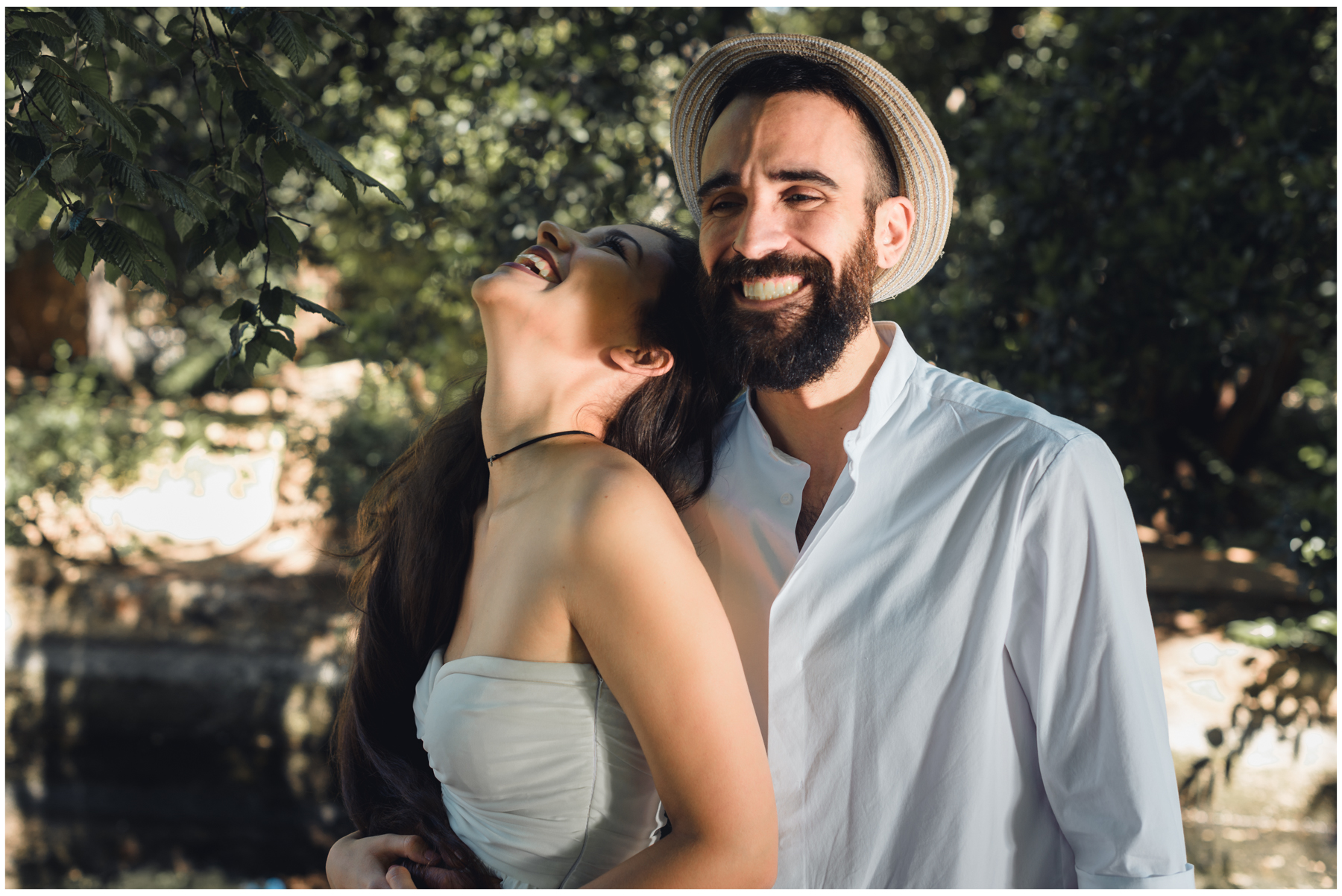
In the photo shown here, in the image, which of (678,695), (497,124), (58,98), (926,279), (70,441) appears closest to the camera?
(678,695)

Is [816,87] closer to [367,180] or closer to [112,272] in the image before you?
[367,180]

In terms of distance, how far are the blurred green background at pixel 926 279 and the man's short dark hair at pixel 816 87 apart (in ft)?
3.11

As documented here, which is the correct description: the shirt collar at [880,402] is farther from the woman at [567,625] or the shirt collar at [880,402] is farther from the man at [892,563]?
the woman at [567,625]

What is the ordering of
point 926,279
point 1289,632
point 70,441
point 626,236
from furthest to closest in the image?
point 70,441 → point 1289,632 → point 926,279 → point 626,236

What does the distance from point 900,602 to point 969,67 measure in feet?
17.6

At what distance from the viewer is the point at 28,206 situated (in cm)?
186

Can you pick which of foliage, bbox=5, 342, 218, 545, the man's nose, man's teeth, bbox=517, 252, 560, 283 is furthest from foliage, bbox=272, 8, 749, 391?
foliage, bbox=5, 342, 218, 545

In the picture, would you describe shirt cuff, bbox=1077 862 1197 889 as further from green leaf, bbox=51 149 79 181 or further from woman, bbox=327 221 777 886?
green leaf, bbox=51 149 79 181

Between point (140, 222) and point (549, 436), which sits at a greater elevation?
point (140, 222)

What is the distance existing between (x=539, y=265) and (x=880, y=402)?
0.78 m

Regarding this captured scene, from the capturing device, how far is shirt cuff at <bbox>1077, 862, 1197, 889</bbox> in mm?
1612

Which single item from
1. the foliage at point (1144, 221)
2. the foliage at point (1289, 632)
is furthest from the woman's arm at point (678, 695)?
the foliage at point (1289, 632)

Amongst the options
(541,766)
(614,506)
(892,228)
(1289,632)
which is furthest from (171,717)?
(1289,632)

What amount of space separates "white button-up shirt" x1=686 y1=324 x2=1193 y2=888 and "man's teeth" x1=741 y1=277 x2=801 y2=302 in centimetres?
26
